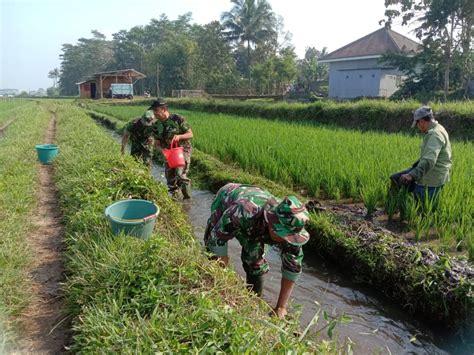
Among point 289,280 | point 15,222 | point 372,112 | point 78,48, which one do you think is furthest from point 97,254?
point 78,48

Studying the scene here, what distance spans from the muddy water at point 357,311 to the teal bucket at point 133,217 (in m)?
1.02

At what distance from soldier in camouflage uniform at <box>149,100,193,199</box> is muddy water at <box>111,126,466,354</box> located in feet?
5.44

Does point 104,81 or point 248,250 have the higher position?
point 104,81

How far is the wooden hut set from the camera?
104 feet

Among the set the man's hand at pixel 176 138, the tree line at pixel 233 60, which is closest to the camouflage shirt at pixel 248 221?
the man's hand at pixel 176 138

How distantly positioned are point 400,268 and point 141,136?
3705 mm

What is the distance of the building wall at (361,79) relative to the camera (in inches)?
805

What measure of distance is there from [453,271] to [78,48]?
226 feet

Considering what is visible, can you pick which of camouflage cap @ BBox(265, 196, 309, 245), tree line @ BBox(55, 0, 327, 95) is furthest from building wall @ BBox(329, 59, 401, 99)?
camouflage cap @ BBox(265, 196, 309, 245)

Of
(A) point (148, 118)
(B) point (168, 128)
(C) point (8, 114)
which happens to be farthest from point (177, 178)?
(C) point (8, 114)

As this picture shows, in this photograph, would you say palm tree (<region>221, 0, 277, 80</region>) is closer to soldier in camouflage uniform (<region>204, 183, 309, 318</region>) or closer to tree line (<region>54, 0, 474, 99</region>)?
tree line (<region>54, 0, 474, 99</region>)

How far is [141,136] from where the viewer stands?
5.26 meters

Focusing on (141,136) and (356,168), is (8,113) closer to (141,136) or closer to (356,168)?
(141,136)

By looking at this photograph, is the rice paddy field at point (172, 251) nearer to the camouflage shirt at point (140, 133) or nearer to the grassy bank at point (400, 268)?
the grassy bank at point (400, 268)
